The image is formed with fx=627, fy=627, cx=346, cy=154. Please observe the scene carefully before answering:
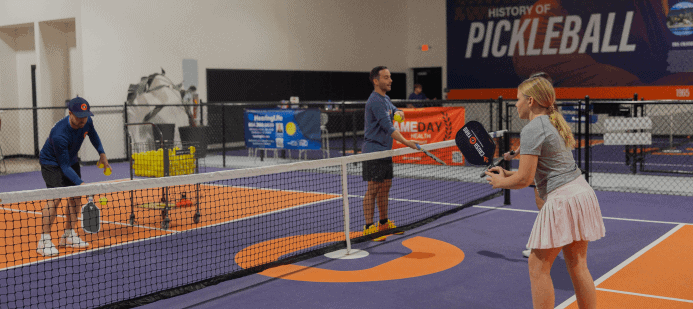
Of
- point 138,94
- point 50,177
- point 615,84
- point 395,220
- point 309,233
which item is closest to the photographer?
point 50,177

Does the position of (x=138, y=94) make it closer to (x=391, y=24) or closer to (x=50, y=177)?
(x=50, y=177)

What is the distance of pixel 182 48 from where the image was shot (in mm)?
17781

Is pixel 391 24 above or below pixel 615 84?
above

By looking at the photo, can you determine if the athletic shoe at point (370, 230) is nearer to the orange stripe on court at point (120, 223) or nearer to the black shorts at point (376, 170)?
the black shorts at point (376, 170)

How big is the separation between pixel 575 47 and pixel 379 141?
17527 millimetres

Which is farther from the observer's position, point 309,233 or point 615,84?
point 615,84

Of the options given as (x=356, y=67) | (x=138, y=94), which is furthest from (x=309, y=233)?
(x=356, y=67)

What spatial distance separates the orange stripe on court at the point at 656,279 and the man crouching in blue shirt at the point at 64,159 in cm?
517

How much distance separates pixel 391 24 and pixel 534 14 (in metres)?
5.70

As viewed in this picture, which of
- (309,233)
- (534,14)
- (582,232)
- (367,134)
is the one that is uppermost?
(534,14)

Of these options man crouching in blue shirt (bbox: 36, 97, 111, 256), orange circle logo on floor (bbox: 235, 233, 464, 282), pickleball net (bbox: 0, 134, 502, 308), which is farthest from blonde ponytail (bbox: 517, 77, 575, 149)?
man crouching in blue shirt (bbox: 36, 97, 111, 256)

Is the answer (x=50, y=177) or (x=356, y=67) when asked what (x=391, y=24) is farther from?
(x=50, y=177)

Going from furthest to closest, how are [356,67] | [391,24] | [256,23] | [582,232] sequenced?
[391,24], [356,67], [256,23], [582,232]

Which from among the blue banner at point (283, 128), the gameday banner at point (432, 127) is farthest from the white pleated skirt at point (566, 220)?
the blue banner at point (283, 128)
